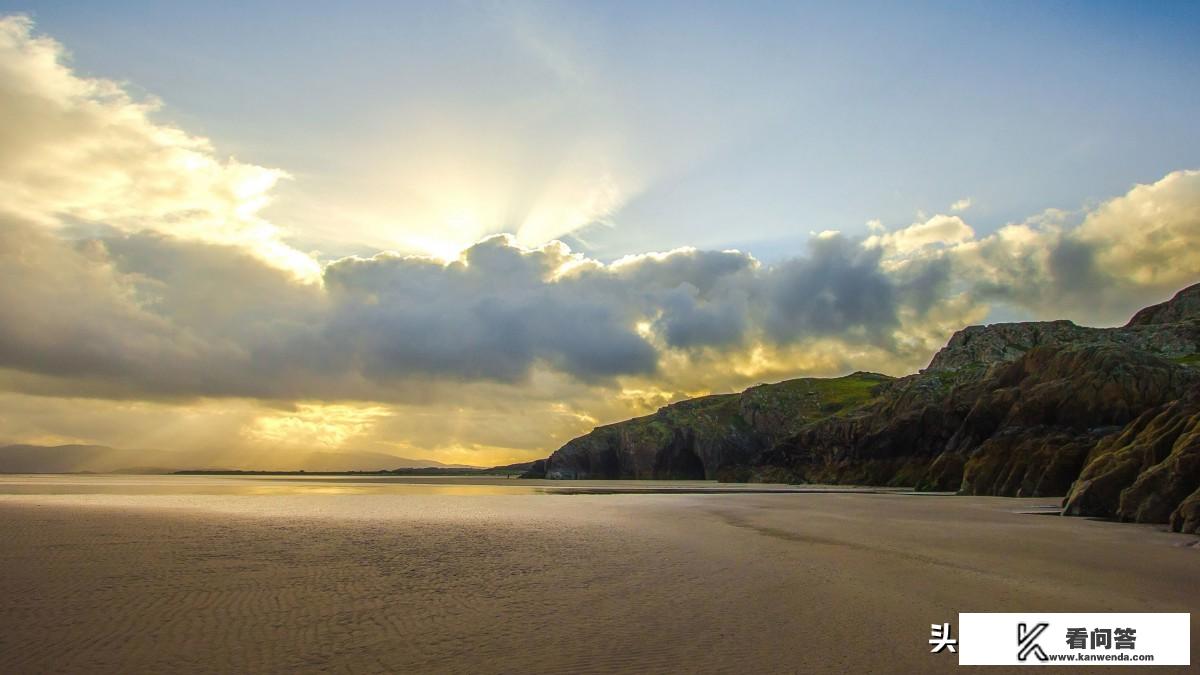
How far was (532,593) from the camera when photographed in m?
16.2

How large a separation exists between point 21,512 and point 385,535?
23539 mm

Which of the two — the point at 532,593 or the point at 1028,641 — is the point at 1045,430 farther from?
the point at 532,593

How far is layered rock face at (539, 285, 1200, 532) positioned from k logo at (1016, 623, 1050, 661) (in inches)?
889

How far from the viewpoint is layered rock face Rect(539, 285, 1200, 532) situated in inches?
1481

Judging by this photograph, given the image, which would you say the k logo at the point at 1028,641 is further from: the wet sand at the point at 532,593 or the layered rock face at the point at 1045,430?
the layered rock face at the point at 1045,430

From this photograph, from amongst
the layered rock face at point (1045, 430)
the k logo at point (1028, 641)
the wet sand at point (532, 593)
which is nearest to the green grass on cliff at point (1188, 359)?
the layered rock face at point (1045, 430)

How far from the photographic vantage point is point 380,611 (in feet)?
46.1

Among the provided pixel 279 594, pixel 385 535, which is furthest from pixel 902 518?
pixel 279 594

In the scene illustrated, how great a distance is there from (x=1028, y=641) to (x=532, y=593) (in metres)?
9.73

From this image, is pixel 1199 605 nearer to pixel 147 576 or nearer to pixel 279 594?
pixel 279 594

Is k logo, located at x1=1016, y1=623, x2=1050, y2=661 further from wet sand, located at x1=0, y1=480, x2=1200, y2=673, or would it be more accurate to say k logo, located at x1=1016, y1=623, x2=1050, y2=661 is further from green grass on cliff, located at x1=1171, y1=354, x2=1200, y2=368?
green grass on cliff, located at x1=1171, y1=354, x2=1200, y2=368

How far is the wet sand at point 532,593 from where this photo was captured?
10.9 meters

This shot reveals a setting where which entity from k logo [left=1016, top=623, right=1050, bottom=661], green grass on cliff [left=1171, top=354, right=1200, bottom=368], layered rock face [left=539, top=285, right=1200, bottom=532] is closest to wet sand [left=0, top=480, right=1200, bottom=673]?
k logo [left=1016, top=623, right=1050, bottom=661]

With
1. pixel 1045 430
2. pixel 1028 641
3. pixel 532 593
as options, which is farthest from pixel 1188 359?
pixel 532 593
